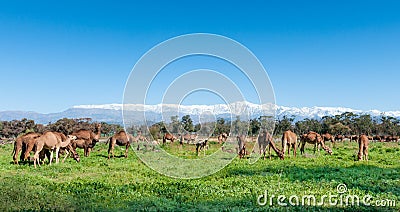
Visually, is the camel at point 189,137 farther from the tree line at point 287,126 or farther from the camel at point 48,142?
the tree line at point 287,126

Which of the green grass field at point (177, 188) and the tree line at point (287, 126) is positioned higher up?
the tree line at point (287, 126)

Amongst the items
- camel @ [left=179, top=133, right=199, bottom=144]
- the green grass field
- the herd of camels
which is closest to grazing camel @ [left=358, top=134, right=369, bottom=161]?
the herd of camels

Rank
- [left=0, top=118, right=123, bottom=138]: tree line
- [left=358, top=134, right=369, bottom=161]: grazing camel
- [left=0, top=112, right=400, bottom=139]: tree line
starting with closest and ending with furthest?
[left=358, top=134, right=369, bottom=161]: grazing camel → [left=0, top=112, right=400, bottom=139]: tree line → [left=0, top=118, right=123, bottom=138]: tree line

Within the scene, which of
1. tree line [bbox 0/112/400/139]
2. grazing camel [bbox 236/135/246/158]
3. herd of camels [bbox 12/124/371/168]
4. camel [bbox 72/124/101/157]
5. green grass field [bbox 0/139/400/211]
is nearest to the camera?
green grass field [bbox 0/139/400/211]

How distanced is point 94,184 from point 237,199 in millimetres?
5162

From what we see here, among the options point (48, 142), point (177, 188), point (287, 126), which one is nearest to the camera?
point (177, 188)

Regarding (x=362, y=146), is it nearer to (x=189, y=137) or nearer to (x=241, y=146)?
(x=241, y=146)

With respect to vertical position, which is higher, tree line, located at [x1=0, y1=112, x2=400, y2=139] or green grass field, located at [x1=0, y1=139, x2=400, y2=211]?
tree line, located at [x1=0, y1=112, x2=400, y2=139]

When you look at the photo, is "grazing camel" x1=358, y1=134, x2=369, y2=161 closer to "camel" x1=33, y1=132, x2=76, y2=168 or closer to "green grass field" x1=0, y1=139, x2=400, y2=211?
"green grass field" x1=0, y1=139, x2=400, y2=211

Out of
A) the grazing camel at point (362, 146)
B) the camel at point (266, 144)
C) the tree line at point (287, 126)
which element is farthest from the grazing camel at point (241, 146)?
the tree line at point (287, 126)

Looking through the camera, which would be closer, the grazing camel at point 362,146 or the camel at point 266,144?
the grazing camel at point 362,146

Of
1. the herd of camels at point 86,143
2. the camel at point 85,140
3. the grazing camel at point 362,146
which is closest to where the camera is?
the herd of camels at point 86,143

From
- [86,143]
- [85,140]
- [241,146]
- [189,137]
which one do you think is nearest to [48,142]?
[86,143]

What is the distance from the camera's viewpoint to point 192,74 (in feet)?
55.0
